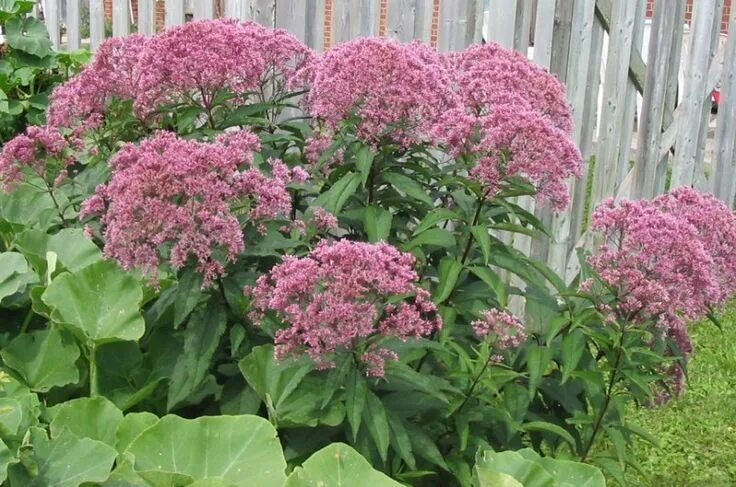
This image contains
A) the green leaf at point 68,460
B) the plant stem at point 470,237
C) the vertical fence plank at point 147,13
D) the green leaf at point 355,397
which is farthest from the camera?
the vertical fence plank at point 147,13

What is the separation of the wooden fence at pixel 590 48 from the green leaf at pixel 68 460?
256 cm

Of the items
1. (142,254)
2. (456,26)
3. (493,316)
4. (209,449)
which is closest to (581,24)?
(456,26)

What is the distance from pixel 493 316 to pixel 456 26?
2.46 m

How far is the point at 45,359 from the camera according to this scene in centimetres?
265

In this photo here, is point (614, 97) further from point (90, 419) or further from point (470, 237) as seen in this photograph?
point (90, 419)

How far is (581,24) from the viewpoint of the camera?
4992 millimetres

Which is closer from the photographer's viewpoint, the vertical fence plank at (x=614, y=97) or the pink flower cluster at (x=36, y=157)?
the pink flower cluster at (x=36, y=157)

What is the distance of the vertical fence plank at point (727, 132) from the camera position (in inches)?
242

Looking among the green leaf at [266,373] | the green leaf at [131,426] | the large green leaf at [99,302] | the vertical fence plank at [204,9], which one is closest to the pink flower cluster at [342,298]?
the green leaf at [266,373]

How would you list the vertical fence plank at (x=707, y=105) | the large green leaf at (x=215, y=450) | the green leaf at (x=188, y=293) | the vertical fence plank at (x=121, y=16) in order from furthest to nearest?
the vertical fence plank at (x=707, y=105)
the vertical fence plank at (x=121, y=16)
the green leaf at (x=188, y=293)
the large green leaf at (x=215, y=450)

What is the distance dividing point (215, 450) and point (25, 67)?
3.81 metres

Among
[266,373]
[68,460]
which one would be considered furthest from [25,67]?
[68,460]

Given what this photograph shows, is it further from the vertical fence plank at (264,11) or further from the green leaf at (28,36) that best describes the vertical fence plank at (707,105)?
the green leaf at (28,36)

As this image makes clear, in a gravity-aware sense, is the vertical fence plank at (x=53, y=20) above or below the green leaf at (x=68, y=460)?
above
